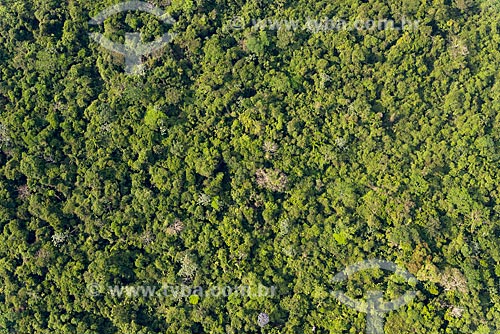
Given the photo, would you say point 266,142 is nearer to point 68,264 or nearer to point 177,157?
point 177,157

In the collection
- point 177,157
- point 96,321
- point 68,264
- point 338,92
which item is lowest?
point 96,321

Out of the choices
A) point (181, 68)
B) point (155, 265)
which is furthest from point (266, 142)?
point (155, 265)

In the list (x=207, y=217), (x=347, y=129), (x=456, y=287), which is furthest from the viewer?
(x=347, y=129)

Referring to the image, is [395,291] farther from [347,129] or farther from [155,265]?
[155,265]

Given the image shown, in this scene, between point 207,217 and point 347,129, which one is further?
point 347,129

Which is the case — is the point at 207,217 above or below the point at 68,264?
above

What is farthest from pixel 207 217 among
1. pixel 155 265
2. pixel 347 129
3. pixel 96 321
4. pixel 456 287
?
pixel 456 287

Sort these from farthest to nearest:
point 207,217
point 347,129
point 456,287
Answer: point 347,129 < point 207,217 < point 456,287
